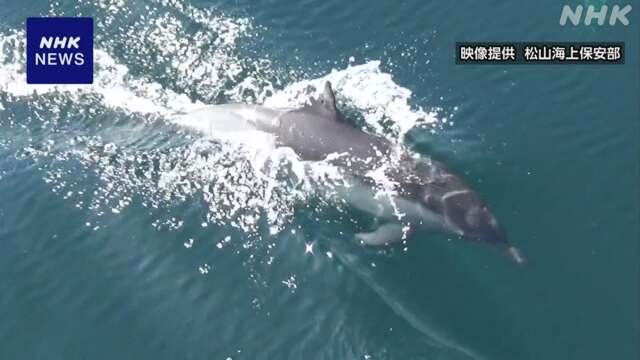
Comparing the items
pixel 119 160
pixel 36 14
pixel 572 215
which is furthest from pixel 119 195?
pixel 572 215

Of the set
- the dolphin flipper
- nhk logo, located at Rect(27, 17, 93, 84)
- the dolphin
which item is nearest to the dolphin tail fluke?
the dolphin

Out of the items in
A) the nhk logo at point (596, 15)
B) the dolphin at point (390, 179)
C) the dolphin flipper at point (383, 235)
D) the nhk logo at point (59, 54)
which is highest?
the nhk logo at point (596, 15)

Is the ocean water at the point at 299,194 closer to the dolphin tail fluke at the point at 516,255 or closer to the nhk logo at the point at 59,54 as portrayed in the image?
the dolphin tail fluke at the point at 516,255

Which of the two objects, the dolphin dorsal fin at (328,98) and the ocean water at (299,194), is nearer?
the ocean water at (299,194)

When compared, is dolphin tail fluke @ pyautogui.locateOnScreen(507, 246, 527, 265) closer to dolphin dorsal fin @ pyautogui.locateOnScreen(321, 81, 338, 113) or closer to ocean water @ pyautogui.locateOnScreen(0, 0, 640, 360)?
ocean water @ pyautogui.locateOnScreen(0, 0, 640, 360)

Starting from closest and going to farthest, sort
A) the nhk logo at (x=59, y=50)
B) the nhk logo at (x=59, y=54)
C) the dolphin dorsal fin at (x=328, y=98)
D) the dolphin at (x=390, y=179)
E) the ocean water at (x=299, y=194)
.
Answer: the ocean water at (x=299, y=194), the dolphin at (x=390, y=179), the dolphin dorsal fin at (x=328, y=98), the nhk logo at (x=59, y=50), the nhk logo at (x=59, y=54)
